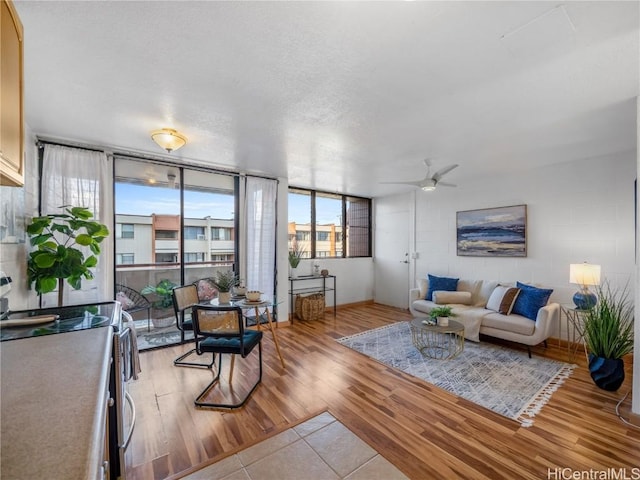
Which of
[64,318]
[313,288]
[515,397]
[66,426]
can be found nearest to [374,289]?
[313,288]

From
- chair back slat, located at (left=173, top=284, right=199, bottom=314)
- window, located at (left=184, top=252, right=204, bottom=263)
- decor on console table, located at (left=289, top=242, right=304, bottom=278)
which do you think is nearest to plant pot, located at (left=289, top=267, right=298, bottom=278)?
decor on console table, located at (left=289, top=242, right=304, bottom=278)

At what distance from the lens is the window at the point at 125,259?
3.45m

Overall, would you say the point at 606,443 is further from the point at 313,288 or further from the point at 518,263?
the point at 313,288

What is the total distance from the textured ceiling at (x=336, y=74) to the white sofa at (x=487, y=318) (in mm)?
2092

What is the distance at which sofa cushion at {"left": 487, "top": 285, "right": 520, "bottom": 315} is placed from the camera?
145 inches

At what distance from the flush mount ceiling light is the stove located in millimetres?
1578

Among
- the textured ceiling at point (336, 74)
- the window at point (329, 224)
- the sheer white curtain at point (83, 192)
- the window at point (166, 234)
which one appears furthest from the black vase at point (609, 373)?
the sheer white curtain at point (83, 192)

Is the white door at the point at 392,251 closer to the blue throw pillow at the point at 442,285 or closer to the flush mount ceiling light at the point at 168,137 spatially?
the blue throw pillow at the point at 442,285

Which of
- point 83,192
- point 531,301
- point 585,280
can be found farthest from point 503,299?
point 83,192

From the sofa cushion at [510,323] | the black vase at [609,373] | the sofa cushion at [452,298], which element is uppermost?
the sofa cushion at [452,298]

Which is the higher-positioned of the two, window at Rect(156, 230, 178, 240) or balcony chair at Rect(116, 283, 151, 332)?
window at Rect(156, 230, 178, 240)

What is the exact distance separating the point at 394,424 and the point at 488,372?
1486 millimetres

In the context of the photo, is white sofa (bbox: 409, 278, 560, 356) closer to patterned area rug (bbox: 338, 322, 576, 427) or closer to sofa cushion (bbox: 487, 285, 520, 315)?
sofa cushion (bbox: 487, 285, 520, 315)

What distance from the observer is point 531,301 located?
351 centimetres
